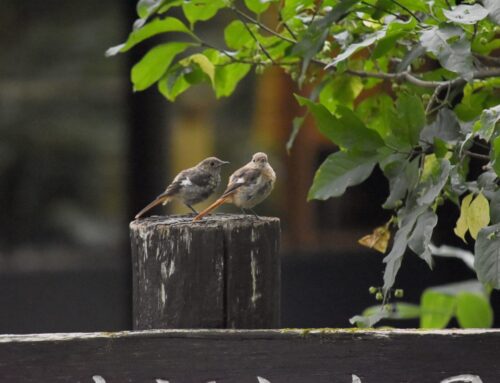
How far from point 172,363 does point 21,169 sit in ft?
15.1

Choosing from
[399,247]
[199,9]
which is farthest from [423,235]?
[199,9]

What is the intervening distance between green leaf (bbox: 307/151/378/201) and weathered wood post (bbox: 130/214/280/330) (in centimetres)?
20

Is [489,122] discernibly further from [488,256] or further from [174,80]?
[174,80]

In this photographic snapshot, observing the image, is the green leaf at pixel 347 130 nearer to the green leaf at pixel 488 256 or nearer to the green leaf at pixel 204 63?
the green leaf at pixel 488 256

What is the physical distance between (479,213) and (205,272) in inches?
23.0

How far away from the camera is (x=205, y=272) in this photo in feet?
7.78

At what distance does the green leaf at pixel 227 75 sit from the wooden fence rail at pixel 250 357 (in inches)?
42.8

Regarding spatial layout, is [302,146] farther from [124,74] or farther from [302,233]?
[124,74]

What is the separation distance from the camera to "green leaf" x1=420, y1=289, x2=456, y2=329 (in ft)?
14.9

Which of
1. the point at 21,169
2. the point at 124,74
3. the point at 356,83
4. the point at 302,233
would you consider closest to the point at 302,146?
the point at 302,233

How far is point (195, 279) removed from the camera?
7.79ft

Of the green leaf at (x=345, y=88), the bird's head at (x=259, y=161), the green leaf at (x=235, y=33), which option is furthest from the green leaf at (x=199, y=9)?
the bird's head at (x=259, y=161)

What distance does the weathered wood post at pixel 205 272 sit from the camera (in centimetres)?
237

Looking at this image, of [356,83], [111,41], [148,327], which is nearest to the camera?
[148,327]
